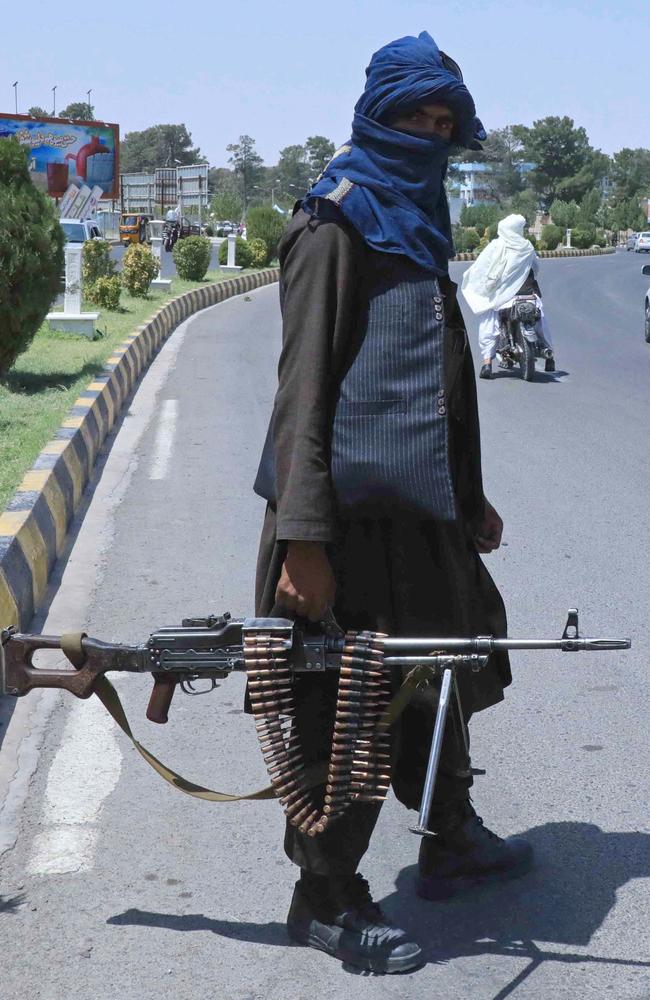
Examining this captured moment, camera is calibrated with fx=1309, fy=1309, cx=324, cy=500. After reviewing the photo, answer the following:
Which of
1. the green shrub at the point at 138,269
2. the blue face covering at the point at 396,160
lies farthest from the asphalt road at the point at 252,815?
the green shrub at the point at 138,269

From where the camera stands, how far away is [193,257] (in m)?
28.7

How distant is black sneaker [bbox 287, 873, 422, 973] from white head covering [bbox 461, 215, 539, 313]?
34.7ft

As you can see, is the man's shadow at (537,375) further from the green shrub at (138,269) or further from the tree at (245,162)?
the tree at (245,162)

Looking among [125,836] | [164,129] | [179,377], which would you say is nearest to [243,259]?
[179,377]

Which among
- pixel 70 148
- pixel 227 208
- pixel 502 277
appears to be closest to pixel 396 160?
pixel 502 277

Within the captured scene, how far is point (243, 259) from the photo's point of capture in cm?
3688

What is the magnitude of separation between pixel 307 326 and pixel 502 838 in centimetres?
158

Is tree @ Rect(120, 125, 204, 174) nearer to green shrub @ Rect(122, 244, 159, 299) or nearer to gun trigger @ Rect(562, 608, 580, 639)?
green shrub @ Rect(122, 244, 159, 299)

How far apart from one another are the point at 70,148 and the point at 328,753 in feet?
189

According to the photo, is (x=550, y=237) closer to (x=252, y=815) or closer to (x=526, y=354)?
(x=526, y=354)

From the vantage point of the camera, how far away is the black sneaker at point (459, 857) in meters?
3.21

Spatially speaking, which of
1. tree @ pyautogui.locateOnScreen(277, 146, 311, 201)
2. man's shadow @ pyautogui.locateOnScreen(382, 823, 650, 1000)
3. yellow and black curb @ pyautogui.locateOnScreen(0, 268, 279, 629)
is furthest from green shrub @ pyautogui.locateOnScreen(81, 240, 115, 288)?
tree @ pyautogui.locateOnScreen(277, 146, 311, 201)

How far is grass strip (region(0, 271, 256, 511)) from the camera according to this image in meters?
8.09

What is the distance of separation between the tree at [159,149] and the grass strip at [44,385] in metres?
142
